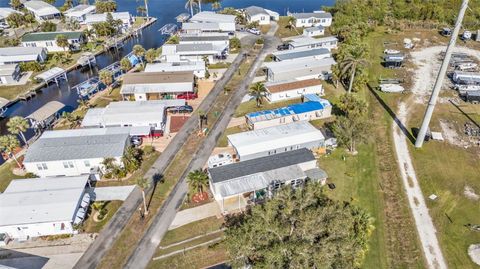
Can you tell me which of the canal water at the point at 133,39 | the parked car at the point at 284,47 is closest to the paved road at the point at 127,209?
the canal water at the point at 133,39

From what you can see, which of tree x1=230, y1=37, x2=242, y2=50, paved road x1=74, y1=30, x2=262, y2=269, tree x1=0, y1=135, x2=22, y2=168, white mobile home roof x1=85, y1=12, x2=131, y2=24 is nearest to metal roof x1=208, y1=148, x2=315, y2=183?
paved road x1=74, y1=30, x2=262, y2=269

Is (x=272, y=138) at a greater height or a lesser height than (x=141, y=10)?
lesser

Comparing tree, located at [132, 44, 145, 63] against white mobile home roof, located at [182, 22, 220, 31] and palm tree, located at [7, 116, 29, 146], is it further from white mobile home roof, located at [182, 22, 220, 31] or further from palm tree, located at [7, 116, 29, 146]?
palm tree, located at [7, 116, 29, 146]

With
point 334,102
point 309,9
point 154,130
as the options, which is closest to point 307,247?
point 154,130

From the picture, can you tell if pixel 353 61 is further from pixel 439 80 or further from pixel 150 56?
pixel 150 56

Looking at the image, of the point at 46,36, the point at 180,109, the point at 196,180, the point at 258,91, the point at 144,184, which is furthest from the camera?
the point at 46,36

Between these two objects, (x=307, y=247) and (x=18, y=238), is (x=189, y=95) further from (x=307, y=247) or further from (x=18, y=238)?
(x=307, y=247)

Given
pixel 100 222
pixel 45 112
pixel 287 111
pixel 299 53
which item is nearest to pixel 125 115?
pixel 45 112
